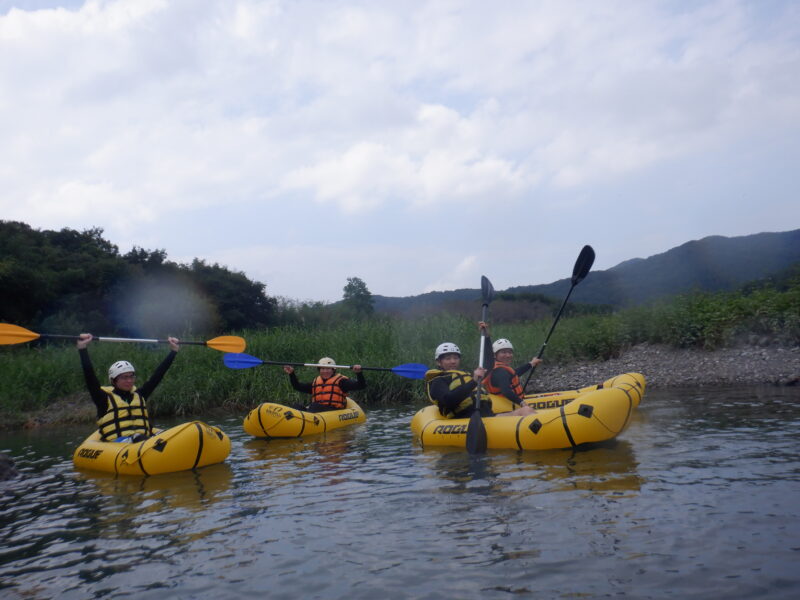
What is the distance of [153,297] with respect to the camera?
24.4m

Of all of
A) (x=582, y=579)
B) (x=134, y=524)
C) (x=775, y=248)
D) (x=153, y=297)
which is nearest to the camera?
(x=582, y=579)

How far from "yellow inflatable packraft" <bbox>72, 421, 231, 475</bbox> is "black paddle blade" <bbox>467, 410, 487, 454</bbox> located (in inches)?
95.8

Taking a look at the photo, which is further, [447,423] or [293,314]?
[293,314]

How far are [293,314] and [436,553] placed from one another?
81.7 feet

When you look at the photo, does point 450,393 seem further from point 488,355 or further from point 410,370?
point 410,370

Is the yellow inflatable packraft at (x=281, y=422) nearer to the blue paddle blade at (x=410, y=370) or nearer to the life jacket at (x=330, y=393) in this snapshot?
the life jacket at (x=330, y=393)

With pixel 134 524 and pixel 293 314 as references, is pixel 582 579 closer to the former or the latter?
pixel 134 524

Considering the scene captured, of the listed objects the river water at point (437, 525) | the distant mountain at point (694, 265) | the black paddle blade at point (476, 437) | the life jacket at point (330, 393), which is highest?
the distant mountain at point (694, 265)

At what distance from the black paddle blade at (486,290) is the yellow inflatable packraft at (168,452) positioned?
4256 millimetres

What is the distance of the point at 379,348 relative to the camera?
13219 millimetres

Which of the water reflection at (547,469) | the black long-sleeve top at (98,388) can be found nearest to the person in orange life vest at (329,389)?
the black long-sleeve top at (98,388)

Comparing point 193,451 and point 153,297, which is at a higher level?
point 153,297

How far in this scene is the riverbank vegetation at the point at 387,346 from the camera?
1195 cm

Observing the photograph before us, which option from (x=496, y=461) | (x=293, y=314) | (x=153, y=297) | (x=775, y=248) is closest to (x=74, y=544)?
(x=496, y=461)
